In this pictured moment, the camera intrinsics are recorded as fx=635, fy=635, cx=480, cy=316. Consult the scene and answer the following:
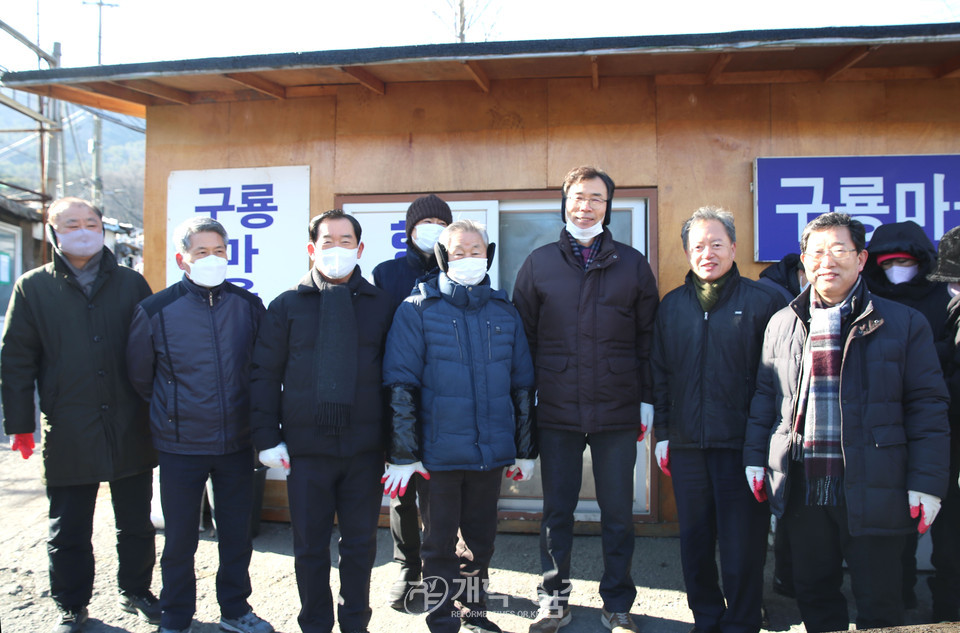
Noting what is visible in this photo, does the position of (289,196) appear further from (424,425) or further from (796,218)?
(796,218)

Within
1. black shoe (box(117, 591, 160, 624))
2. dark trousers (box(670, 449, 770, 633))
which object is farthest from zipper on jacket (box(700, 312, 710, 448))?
black shoe (box(117, 591, 160, 624))

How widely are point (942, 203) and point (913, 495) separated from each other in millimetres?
2563

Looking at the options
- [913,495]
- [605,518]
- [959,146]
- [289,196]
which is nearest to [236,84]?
[289,196]

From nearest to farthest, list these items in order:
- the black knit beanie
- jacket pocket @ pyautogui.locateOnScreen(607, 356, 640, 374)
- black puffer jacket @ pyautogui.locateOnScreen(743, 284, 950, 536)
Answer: black puffer jacket @ pyautogui.locateOnScreen(743, 284, 950, 536) < jacket pocket @ pyautogui.locateOnScreen(607, 356, 640, 374) < the black knit beanie

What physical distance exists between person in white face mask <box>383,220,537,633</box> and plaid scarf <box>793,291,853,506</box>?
116 cm

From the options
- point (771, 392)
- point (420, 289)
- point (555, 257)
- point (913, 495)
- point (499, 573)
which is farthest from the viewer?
point (499, 573)

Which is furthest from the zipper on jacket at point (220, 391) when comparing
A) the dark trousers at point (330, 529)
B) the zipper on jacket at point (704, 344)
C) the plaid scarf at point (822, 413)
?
the plaid scarf at point (822, 413)

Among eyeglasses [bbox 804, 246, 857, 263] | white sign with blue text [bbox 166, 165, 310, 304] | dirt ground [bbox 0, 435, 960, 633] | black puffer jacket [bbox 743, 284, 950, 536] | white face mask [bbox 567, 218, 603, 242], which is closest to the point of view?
black puffer jacket [bbox 743, 284, 950, 536]

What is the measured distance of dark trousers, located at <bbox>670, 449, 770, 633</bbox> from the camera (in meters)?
2.86

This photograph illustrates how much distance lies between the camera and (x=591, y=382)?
3.07 metres

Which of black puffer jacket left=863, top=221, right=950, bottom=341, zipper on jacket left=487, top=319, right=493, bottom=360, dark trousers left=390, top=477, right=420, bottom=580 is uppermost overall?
black puffer jacket left=863, top=221, right=950, bottom=341

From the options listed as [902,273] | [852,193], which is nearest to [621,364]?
[902,273]

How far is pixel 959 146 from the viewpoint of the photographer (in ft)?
13.6

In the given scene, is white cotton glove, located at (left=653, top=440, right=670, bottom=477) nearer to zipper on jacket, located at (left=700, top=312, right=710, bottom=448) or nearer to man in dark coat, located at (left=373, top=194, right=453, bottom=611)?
zipper on jacket, located at (left=700, top=312, right=710, bottom=448)
